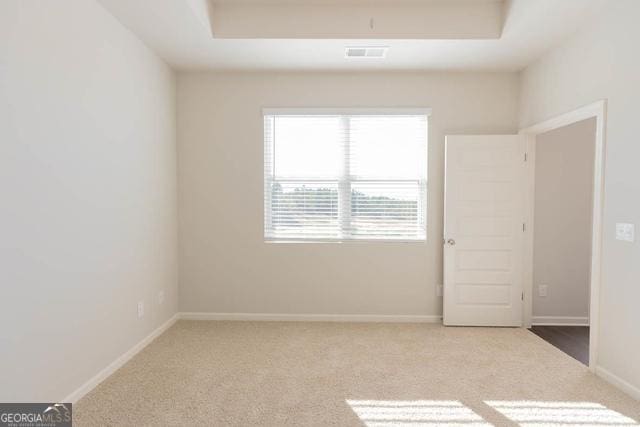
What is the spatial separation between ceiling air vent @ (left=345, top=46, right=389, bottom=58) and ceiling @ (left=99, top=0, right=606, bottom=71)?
0.20 feet

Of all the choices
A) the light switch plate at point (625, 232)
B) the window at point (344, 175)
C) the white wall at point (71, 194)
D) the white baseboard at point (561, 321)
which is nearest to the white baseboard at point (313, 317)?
the white wall at point (71, 194)

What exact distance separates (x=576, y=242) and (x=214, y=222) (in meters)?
4.05

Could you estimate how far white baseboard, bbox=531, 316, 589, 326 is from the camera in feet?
13.9

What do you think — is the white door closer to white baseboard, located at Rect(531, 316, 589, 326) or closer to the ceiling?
white baseboard, located at Rect(531, 316, 589, 326)

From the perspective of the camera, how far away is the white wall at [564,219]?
13.8 feet

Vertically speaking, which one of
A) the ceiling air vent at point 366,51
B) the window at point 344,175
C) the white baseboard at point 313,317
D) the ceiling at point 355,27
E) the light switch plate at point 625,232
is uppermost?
the ceiling at point 355,27

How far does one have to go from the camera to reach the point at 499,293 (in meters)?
4.08

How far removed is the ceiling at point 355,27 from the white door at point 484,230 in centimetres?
99

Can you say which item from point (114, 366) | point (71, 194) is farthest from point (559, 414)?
point (71, 194)

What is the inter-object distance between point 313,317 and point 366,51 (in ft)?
9.29

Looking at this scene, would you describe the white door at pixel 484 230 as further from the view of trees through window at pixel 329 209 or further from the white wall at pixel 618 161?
the white wall at pixel 618 161

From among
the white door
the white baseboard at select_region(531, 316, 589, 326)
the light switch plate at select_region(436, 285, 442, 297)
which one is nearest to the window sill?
the white door

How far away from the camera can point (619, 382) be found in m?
2.69

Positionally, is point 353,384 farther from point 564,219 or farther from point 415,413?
point 564,219
